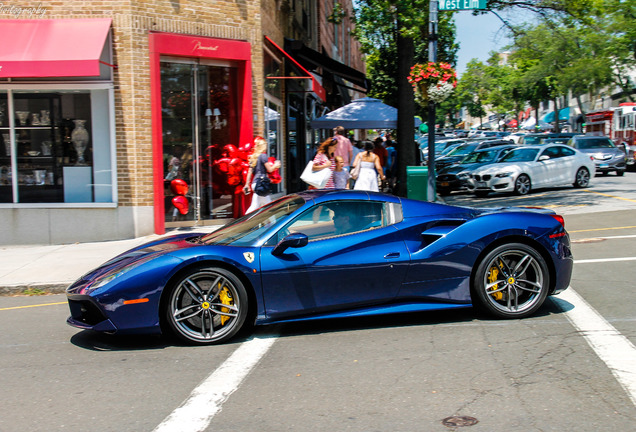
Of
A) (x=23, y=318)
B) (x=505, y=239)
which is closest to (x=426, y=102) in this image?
(x=505, y=239)

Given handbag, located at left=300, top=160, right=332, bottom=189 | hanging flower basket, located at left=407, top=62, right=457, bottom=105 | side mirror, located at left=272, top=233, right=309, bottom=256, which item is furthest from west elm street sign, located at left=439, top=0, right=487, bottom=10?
side mirror, located at left=272, top=233, right=309, bottom=256

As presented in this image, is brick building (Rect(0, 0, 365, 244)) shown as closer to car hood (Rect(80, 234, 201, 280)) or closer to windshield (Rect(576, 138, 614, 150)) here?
car hood (Rect(80, 234, 201, 280))

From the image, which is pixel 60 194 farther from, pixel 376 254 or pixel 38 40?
pixel 376 254

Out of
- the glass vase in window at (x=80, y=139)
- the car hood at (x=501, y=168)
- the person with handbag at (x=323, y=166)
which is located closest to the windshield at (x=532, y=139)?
the car hood at (x=501, y=168)

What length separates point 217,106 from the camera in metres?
13.7

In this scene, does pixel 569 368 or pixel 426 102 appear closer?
pixel 569 368

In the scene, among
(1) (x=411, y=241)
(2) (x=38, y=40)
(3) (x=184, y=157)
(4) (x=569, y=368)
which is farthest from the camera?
(3) (x=184, y=157)

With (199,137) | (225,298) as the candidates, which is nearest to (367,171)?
(199,137)

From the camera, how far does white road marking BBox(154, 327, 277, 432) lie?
3.97 m

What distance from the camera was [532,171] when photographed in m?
19.9

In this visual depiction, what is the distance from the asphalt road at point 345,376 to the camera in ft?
13.1

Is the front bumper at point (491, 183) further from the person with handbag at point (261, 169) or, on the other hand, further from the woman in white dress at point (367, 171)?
the person with handbag at point (261, 169)

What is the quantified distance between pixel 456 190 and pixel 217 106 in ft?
35.6

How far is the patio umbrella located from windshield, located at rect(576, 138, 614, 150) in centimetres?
1203
